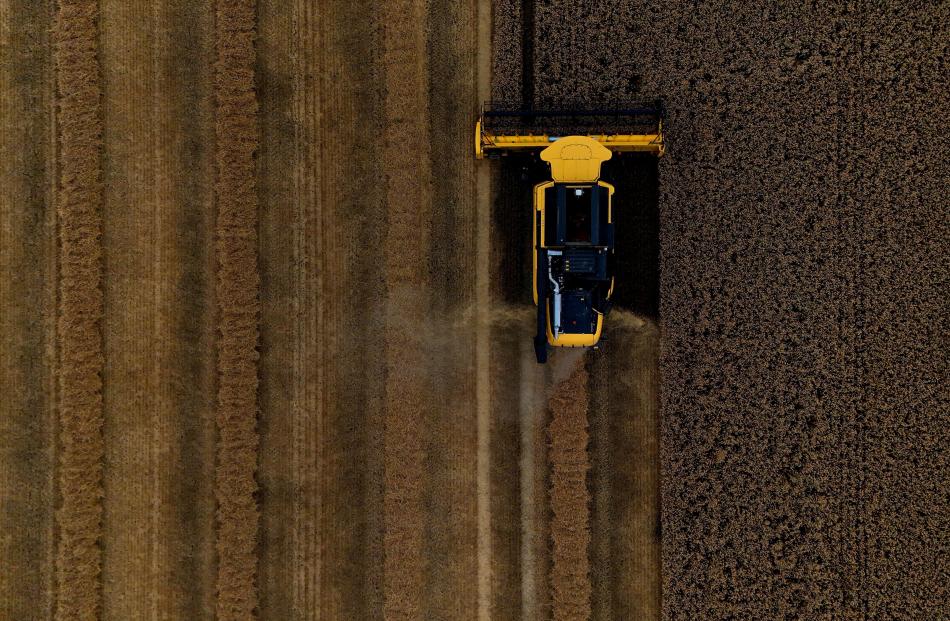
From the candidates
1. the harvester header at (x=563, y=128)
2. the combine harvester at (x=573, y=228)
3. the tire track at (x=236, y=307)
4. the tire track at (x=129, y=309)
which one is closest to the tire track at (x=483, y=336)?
the harvester header at (x=563, y=128)

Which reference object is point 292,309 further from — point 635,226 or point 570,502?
point 635,226

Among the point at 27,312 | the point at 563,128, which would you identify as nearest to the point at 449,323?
the point at 563,128

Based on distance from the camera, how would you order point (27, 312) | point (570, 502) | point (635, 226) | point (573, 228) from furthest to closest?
point (635, 226) < point (27, 312) < point (570, 502) < point (573, 228)

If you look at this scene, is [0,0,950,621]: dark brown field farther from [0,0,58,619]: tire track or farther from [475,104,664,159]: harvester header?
[475,104,664,159]: harvester header

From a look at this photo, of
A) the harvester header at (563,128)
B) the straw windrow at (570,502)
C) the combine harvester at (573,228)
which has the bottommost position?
the straw windrow at (570,502)

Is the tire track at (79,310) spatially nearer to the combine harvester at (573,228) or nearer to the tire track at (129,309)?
the tire track at (129,309)

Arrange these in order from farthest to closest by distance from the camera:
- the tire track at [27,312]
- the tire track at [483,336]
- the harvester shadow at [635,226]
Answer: the harvester shadow at [635,226] → the tire track at [483,336] → the tire track at [27,312]

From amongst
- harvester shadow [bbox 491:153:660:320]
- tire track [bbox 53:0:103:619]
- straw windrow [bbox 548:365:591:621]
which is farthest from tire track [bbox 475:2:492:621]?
tire track [bbox 53:0:103:619]
